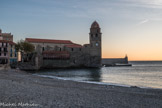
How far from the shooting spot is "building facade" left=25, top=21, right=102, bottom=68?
64812mm

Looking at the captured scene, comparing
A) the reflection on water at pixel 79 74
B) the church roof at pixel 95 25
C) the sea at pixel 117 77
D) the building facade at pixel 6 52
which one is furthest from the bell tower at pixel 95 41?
the sea at pixel 117 77

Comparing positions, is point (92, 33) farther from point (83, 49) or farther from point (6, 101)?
point (6, 101)

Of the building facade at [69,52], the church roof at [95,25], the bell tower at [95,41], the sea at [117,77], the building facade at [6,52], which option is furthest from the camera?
the church roof at [95,25]

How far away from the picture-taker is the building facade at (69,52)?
213 ft

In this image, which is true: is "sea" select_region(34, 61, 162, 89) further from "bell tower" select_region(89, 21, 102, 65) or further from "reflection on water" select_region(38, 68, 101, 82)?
"bell tower" select_region(89, 21, 102, 65)

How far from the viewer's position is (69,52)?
69.7m

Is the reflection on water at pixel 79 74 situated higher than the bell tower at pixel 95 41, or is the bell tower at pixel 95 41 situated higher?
the bell tower at pixel 95 41

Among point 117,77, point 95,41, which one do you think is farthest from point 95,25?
point 117,77

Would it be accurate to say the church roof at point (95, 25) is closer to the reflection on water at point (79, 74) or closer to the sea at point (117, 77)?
the reflection on water at point (79, 74)

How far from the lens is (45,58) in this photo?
63.8 m

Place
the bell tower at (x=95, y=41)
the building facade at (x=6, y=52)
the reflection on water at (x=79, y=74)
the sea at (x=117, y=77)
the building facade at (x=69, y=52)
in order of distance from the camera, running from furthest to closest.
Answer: the bell tower at (x=95, y=41) → the building facade at (x=69, y=52) → the building facade at (x=6, y=52) → the reflection on water at (x=79, y=74) → the sea at (x=117, y=77)

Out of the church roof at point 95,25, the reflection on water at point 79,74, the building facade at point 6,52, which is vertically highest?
the church roof at point 95,25

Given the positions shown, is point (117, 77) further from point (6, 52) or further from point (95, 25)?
point (95, 25)

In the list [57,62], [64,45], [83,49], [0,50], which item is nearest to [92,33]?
[83,49]
